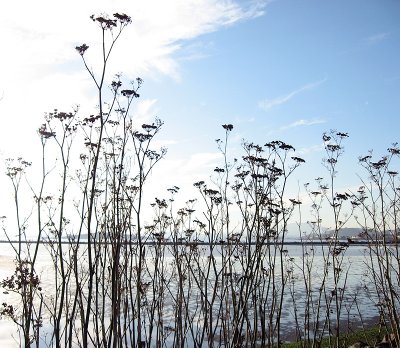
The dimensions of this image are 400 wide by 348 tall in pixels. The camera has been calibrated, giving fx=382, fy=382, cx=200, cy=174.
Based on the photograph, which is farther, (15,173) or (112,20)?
(15,173)

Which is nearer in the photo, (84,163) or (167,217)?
(84,163)

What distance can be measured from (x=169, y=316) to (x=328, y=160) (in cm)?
1295

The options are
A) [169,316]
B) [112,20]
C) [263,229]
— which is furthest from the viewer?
[169,316]

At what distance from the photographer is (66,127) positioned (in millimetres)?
4309

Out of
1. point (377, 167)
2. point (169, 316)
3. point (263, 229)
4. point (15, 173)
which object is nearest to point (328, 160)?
point (377, 167)

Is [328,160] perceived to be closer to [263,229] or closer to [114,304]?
[263,229]

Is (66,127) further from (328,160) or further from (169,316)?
(169,316)

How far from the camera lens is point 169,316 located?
1691 centimetres

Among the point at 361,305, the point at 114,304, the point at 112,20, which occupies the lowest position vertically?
the point at 361,305

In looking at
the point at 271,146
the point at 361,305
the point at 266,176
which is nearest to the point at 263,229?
the point at 266,176

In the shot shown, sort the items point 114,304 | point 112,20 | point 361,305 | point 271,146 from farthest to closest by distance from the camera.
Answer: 1. point 361,305
2. point 271,146
3. point 112,20
4. point 114,304

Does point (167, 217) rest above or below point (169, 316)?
above

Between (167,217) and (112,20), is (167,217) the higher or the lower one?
the lower one

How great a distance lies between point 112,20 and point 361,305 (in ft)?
75.8
